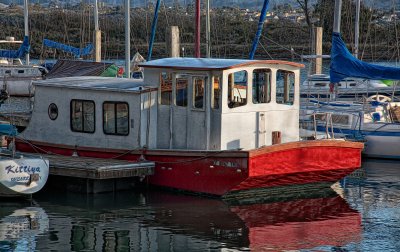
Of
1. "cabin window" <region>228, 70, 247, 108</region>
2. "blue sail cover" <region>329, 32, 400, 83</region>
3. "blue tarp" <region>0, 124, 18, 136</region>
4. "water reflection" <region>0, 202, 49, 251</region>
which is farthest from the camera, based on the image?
"blue sail cover" <region>329, 32, 400, 83</region>

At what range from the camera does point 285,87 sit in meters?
27.8

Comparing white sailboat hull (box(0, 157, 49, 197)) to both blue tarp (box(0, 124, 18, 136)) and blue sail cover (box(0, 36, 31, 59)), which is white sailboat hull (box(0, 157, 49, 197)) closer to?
blue tarp (box(0, 124, 18, 136))

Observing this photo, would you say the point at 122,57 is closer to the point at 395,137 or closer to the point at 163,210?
the point at 395,137

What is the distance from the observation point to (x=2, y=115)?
33938 mm

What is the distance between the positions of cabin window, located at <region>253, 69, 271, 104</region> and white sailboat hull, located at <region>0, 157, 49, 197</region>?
549 cm

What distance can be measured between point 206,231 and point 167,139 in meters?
4.68

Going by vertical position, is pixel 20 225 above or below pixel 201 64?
below

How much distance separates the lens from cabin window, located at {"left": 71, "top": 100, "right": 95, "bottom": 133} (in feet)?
91.4

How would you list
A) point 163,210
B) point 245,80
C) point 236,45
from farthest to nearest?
point 236,45 < point 245,80 < point 163,210

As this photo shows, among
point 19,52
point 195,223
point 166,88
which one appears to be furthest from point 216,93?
point 19,52

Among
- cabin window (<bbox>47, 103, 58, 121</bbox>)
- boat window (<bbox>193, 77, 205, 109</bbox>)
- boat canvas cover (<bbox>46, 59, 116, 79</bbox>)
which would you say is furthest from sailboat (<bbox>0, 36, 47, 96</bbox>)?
boat window (<bbox>193, 77, 205, 109</bbox>)

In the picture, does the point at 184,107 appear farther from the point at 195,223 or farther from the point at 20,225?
the point at 20,225

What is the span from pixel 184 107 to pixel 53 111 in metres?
4.19

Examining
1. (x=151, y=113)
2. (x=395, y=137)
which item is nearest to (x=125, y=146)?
(x=151, y=113)
